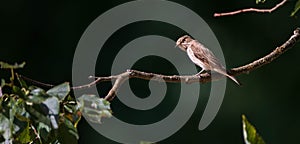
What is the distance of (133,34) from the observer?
3.37 metres

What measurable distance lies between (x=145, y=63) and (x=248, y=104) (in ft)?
1.89

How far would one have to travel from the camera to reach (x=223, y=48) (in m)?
3.40

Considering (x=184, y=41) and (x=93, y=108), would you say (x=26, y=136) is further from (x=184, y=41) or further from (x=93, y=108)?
(x=184, y=41)

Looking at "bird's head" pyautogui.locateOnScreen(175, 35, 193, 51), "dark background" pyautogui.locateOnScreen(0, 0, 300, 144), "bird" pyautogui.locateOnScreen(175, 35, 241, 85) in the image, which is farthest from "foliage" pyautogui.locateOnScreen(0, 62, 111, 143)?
"dark background" pyautogui.locateOnScreen(0, 0, 300, 144)

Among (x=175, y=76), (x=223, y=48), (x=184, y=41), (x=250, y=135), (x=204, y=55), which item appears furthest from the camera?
(x=223, y=48)

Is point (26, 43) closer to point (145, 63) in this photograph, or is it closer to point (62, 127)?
point (145, 63)

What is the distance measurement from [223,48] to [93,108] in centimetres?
262

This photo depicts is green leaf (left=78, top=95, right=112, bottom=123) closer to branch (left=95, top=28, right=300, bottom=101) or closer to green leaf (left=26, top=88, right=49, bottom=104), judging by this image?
green leaf (left=26, top=88, right=49, bottom=104)

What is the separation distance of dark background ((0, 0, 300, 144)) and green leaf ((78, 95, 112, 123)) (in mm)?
2331

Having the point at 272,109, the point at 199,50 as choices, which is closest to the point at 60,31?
the point at 272,109

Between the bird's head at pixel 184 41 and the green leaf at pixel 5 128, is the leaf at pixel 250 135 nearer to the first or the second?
the green leaf at pixel 5 128

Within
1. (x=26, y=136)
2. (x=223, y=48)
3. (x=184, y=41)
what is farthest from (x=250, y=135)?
(x=223, y=48)

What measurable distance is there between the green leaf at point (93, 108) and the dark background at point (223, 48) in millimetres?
2331

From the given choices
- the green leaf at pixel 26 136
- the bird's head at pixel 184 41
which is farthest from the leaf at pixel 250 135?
the bird's head at pixel 184 41
